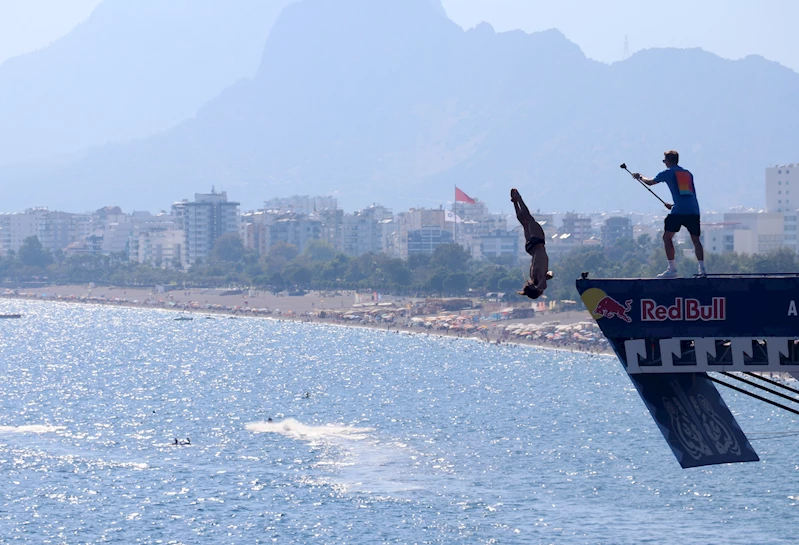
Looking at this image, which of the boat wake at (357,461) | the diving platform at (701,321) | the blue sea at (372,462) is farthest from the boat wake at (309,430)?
the diving platform at (701,321)

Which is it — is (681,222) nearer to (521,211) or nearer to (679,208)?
(679,208)

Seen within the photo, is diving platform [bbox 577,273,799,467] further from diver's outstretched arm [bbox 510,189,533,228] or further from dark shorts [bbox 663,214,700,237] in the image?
diver's outstretched arm [bbox 510,189,533,228]

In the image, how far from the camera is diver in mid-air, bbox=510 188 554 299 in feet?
67.8

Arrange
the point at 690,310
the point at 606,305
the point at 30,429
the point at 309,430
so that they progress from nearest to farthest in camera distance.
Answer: the point at 690,310, the point at 606,305, the point at 309,430, the point at 30,429

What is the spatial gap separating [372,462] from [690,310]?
5171cm

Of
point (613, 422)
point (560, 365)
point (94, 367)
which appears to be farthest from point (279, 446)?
point (94, 367)

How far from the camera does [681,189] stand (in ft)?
73.8

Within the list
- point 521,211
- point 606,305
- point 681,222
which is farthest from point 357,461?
point 521,211

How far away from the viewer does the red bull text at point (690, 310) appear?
22.3 metres

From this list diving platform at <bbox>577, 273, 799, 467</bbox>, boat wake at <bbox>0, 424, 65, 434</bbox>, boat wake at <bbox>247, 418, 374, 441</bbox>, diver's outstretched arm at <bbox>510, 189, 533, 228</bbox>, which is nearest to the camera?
diver's outstretched arm at <bbox>510, 189, 533, 228</bbox>

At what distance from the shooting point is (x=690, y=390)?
2309 cm

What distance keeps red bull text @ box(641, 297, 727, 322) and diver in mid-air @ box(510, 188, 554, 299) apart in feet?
8.01

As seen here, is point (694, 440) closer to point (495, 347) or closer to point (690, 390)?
point (690, 390)

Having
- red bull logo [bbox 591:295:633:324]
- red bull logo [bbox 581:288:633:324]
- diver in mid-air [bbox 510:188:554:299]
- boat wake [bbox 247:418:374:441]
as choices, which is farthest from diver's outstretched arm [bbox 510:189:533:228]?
boat wake [bbox 247:418:374:441]
